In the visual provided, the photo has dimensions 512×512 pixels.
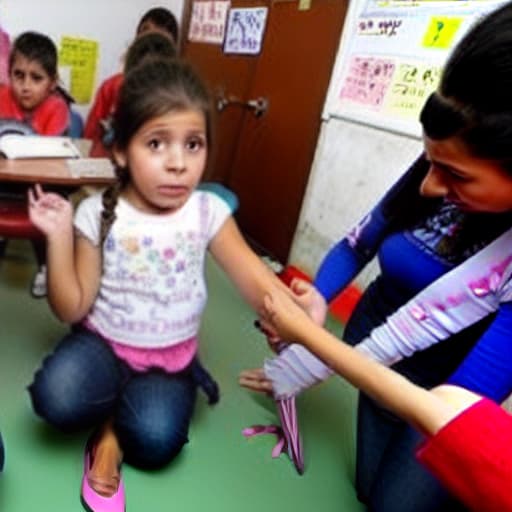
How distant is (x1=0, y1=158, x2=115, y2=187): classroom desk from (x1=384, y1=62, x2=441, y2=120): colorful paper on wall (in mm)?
1095

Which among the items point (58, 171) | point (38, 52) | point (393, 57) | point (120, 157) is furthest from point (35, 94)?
point (393, 57)

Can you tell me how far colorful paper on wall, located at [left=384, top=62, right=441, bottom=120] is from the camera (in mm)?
1881

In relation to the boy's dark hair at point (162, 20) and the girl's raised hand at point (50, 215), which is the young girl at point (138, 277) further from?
the boy's dark hair at point (162, 20)

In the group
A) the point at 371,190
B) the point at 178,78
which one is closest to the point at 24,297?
the point at 178,78

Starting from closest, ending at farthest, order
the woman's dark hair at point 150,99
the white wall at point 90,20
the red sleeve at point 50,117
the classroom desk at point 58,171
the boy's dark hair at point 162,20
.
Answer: the woman's dark hair at point 150,99, the classroom desk at point 58,171, the red sleeve at point 50,117, the boy's dark hair at point 162,20, the white wall at point 90,20

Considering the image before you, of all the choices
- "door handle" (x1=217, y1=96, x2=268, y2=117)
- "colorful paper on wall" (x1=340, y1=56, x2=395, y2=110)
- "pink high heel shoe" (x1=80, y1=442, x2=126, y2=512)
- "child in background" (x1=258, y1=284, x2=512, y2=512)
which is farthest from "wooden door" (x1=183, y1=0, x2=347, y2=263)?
"child in background" (x1=258, y1=284, x2=512, y2=512)

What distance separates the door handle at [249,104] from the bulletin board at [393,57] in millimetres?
478

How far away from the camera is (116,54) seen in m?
3.29

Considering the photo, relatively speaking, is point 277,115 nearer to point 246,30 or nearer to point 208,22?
point 246,30

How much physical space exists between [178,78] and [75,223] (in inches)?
14.3

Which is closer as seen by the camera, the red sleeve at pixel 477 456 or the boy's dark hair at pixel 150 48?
the red sleeve at pixel 477 456

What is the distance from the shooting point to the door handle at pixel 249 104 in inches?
107

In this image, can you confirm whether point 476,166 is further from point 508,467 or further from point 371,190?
point 371,190

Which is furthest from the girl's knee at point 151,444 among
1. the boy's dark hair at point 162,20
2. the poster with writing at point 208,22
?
the poster with writing at point 208,22
